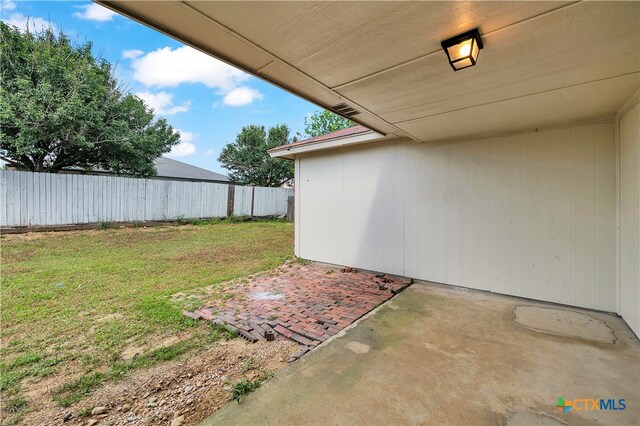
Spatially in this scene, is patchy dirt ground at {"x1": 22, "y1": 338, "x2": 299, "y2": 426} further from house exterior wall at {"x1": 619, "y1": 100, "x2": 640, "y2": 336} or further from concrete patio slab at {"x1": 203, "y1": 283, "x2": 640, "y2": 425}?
house exterior wall at {"x1": 619, "y1": 100, "x2": 640, "y2": 336}

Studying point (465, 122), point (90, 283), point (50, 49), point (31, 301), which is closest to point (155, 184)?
point (50, 49)

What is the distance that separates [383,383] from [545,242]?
299cm

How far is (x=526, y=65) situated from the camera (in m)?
2.07

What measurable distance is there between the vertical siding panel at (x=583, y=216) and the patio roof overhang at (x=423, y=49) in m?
0.36

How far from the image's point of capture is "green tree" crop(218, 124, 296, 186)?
19.3 m

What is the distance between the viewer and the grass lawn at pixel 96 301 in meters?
2.16

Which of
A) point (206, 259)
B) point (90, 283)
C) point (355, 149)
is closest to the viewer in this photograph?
point (90, 283)

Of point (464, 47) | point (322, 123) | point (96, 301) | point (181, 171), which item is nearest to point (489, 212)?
point (464, 47)

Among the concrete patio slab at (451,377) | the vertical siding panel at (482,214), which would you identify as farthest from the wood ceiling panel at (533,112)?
the concrete patio slab at (451,377)

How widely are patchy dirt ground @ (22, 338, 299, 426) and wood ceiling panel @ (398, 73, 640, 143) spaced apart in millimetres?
3132

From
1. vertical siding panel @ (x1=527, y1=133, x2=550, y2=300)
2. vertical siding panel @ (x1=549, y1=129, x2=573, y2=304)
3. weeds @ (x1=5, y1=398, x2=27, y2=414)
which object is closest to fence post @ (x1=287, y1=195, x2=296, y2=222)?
vertical siding panel @ (x1=527, y1=133, x2=550, y2=300)

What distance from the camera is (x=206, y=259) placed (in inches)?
232

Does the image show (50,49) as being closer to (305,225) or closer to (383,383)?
(305,225)

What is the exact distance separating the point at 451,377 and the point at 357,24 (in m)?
2.53
